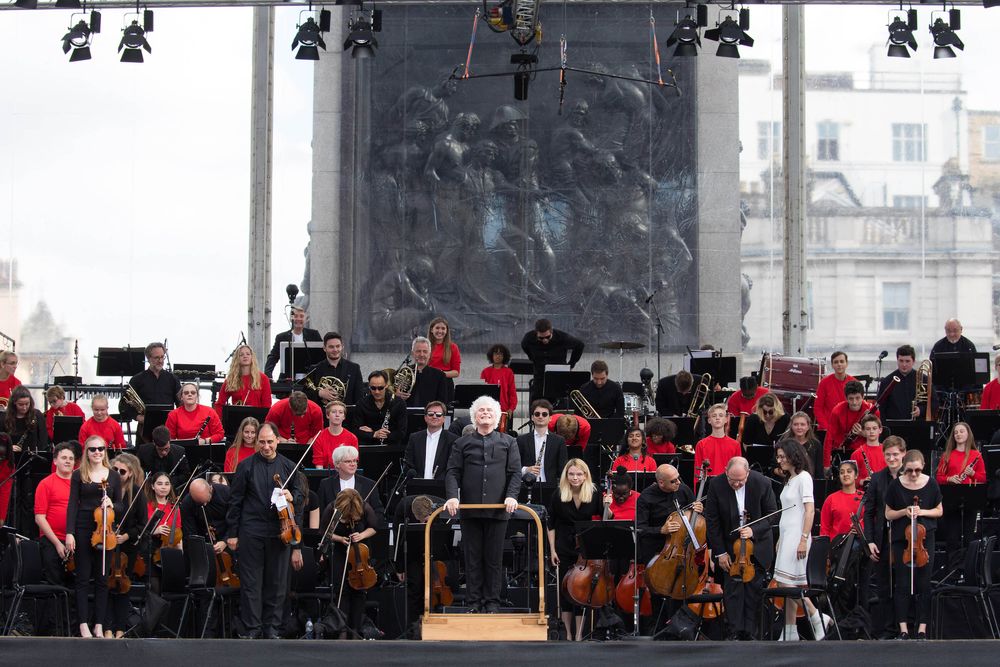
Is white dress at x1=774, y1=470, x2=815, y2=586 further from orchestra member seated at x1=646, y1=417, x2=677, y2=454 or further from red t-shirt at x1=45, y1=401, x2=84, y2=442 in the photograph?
red t-shirt at x1=45, y1=401, x2=84, y2=442

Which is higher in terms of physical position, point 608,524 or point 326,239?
point 326,239

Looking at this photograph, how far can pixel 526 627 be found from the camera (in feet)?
32.7

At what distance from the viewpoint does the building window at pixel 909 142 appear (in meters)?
21.0

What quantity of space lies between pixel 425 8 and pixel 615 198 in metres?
3.78

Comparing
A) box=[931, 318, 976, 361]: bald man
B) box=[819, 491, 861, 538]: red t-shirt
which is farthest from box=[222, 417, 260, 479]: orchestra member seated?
box=[931, 318, 976, 361]: bald man

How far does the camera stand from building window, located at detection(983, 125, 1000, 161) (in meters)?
20.7

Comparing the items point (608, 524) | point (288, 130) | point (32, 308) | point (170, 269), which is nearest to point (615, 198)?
point (288, 130)

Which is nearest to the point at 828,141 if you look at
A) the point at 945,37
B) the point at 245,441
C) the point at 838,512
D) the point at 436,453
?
the point at 945,37

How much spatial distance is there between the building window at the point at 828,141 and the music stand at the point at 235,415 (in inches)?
403

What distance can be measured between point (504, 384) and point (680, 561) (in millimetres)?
4988

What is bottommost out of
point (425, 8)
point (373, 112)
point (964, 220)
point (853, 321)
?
point (853, 321)

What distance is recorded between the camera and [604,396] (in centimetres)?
1537

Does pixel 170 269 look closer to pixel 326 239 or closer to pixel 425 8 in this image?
pixel 326 239

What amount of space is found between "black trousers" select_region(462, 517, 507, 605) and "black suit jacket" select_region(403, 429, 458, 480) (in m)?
1.38
